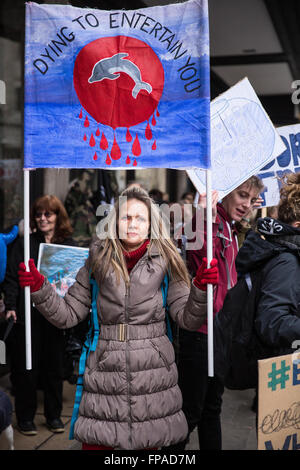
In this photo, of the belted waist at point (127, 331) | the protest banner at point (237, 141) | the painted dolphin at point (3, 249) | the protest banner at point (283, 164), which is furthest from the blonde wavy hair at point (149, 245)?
the painted dolphin at point (3, 249)

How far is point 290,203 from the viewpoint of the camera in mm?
→ 2617

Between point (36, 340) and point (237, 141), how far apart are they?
7.51 ft

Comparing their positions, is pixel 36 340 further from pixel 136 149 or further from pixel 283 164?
pixel 283 164

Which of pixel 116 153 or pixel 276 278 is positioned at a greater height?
pixel 116 153

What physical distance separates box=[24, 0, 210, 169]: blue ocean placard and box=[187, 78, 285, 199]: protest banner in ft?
1.59

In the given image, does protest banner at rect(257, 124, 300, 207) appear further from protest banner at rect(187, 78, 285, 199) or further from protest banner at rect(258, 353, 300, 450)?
protest banner at rect(258, 353, 300, 450)

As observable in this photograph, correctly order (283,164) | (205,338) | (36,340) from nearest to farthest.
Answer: (205,338), (283,164), (36,340)

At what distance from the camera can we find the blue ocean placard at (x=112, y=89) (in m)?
3.03

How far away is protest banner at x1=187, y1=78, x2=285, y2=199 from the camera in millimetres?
3461

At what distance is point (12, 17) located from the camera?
634 cm

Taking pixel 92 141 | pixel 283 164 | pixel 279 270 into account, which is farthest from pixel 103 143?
pixel 283 164

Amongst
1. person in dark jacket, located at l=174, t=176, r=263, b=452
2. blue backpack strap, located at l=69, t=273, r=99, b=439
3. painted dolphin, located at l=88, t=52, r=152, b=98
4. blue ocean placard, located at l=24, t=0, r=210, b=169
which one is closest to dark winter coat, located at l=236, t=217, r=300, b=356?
blue ocean placard, located at l=24, t=0, r=210, b=169

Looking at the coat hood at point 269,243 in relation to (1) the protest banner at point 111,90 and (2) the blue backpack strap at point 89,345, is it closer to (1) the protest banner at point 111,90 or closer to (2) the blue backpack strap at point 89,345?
(1) the protest banner at point 111,90

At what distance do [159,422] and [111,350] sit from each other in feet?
1.37
